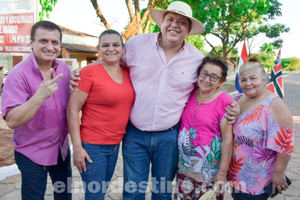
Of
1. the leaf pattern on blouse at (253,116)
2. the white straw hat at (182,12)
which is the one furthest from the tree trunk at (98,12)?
the leaf pattern on blouse at (253,116)

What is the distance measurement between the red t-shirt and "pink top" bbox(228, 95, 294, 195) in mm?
1055

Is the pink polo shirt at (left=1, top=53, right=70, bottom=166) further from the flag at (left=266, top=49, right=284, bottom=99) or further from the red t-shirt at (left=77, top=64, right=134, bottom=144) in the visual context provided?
the flag at (left=266, top=49, right=284, bottom=99)

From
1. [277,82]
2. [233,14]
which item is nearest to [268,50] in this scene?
[233,14]

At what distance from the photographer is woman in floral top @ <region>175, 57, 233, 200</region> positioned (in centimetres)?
213

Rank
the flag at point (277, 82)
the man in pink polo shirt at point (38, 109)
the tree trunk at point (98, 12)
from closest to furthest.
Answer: the man in pink polo shirt at point (38, 109) → the flag at point (277, 82) → the tree trunk at point (98, 12)

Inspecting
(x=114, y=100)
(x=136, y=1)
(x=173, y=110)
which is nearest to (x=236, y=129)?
(x=173, y=110)

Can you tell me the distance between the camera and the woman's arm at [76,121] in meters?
2.07

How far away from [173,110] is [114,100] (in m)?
0.60

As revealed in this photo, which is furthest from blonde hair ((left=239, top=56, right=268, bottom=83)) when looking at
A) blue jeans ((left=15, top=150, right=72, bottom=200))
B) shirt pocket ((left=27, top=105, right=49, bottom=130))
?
blue jeans ((left=15, top=150, right=72, bottom=200))

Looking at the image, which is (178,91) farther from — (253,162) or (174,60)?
(253,162)

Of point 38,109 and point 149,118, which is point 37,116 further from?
point 149,118

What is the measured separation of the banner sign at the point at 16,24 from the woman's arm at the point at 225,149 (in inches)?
187

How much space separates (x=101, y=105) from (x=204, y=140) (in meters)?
0.99

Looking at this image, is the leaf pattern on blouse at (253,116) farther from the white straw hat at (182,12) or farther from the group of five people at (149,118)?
the white straw hat at (182,12)
